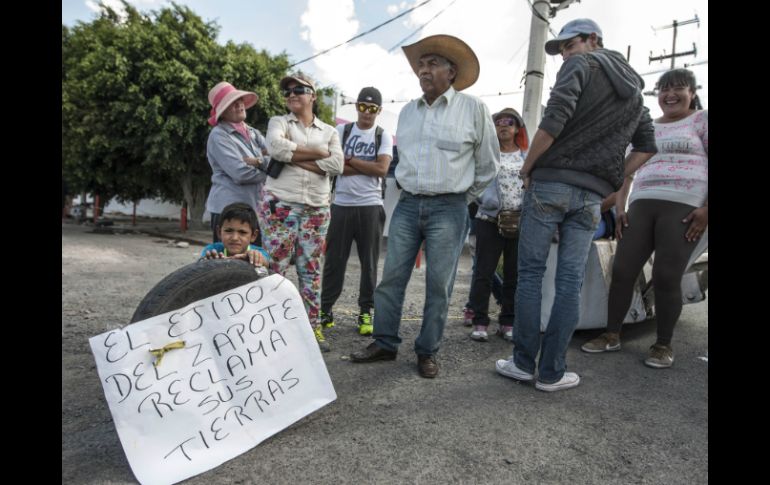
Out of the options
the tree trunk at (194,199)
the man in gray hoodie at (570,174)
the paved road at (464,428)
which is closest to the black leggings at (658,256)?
the paved road at (464,428)

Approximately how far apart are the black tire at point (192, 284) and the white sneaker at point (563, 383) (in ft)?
5.52

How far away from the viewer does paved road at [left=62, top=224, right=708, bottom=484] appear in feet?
5.77

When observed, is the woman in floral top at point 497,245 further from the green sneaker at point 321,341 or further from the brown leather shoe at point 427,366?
the green sneaker at point 321,341

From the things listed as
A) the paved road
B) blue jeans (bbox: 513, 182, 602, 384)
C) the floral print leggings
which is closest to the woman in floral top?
the paved road

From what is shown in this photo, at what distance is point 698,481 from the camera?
179cm

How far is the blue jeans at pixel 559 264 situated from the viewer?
8.50ft

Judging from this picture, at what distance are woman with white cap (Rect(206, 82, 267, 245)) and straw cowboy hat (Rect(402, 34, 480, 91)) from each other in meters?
1.22

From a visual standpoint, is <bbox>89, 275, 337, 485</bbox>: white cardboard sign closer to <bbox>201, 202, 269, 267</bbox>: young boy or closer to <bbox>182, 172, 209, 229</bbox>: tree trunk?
<bbox>201, 202, 269, 267</bbox>: young boy

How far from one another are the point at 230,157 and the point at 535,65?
589 cm

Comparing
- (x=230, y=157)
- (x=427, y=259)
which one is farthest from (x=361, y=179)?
(x=427, y=259)

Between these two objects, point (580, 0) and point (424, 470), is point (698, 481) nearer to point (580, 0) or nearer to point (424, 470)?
point (424, 470)
